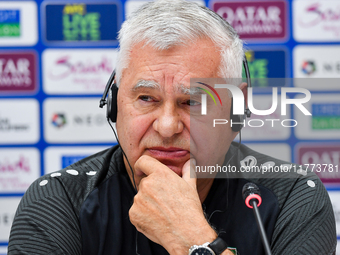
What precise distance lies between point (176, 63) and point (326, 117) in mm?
1810

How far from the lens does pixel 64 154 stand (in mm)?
2395

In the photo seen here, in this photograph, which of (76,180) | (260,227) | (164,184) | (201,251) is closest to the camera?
(260,227)

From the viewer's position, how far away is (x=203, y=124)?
1.07 meters

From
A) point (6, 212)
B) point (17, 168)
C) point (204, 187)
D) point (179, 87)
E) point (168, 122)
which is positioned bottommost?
point (6, 212)

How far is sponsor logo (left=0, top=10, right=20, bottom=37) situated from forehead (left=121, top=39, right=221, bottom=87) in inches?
67.4

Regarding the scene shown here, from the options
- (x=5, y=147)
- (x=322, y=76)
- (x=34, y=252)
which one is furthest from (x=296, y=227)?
(x=5, y=147)

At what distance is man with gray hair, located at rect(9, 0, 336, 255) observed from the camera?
1.00 meters

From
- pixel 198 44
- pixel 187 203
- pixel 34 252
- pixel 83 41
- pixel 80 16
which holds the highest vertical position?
pixel 80 16

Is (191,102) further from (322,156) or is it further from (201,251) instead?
(322,156)

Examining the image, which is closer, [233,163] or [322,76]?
[233,163]

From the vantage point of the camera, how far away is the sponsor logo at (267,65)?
242 cm

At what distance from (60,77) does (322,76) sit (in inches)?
76.3

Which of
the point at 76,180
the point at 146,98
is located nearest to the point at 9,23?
the point at 76,180

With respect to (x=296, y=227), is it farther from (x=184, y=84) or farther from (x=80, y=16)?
(x=80, y=16)
